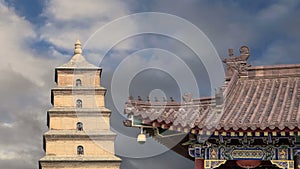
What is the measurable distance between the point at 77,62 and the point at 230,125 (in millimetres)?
40710

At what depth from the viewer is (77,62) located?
53000 mm

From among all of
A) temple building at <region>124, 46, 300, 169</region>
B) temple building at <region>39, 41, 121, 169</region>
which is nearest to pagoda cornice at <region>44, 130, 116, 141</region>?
temple building at <region>39, 41, 121, 169</region>

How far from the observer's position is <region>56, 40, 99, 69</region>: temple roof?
52.5m

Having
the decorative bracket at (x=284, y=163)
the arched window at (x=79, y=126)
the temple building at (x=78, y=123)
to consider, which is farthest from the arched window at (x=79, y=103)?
the decorative bracket at (x=284, y=163)

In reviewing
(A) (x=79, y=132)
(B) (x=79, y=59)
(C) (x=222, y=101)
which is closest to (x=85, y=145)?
(A) (x=79, y=132)

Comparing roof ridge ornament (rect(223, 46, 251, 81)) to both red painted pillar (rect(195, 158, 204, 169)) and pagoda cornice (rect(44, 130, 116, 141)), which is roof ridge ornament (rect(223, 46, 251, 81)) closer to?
red painted pillar (rect(195, 158, 204, 169))

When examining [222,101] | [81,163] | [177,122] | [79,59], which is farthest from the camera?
[79,59]

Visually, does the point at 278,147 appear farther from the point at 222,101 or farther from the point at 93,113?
the point at 93,113

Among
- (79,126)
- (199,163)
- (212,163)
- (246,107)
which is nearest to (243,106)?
(246,107)

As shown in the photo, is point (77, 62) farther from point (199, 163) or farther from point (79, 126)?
point (199, 163)

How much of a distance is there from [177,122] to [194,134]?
73 centimetres

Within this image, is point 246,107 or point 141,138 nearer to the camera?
point 141,138

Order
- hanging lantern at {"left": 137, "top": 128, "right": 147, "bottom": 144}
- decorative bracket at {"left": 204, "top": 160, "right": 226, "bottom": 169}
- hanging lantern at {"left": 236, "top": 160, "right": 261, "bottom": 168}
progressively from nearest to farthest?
hanging lantern at {"left": 137, "top": 128, "right": 147, "bottom": 144}, hanging lantern at {"left": 236, "top": 160, "right": 261, "bottom": 168}, decorative bracket at {"left": 204, "top": 160, "right": 226, "bottom": 169}

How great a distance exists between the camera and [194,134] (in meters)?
13.7
